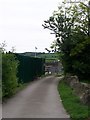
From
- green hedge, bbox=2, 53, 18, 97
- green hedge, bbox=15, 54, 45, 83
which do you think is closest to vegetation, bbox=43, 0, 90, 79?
green hedge, bbox=15, 54, 45, 83

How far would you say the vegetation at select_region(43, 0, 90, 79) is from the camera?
40562 mm

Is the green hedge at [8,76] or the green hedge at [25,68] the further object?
the green hedge at [25,68]

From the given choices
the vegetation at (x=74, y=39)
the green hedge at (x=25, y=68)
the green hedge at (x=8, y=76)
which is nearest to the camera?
the green hedge at (x=8, y=76)

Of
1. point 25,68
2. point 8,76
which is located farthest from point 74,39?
point 8,76

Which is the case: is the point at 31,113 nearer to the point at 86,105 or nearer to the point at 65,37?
the point at 86,105

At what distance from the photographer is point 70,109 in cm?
1461

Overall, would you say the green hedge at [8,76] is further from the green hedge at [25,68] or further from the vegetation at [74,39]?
the vegetation at [74,39]

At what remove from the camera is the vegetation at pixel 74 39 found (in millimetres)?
40562

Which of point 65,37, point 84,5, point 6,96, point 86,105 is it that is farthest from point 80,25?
point 86,105

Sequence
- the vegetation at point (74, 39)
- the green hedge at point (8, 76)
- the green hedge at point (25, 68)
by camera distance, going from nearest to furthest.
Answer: the green hedge at point (8, 76) → the green hedge at point (25, 68) → the vegetation at point (74, 39)

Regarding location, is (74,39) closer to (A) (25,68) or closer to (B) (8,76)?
(A) (25,68)

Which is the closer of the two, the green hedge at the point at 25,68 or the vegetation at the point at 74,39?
the green hedge at the point at 25,68

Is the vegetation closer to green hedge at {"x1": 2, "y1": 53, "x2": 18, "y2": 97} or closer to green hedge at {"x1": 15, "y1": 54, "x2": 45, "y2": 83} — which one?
green hedge at {"x1": 15, "y1": 54, "x2": 45, "y2": 83}

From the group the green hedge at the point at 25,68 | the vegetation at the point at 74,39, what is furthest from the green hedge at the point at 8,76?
the vegetation at the point at 74,39
